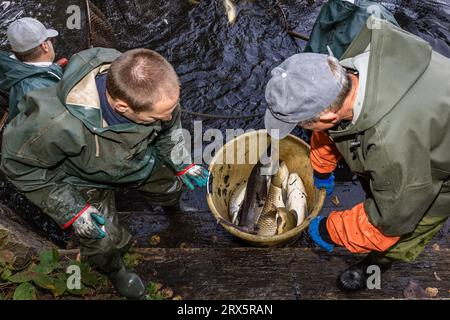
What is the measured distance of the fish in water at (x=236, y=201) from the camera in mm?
3889

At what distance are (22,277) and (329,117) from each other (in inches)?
105

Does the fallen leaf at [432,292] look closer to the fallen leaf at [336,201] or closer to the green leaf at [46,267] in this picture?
the fallen leaf at [336,201]

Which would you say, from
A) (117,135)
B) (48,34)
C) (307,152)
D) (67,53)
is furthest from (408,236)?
(67,53)

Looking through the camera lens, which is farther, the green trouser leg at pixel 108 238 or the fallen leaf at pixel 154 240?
the fallen leaf at pixel 154 240

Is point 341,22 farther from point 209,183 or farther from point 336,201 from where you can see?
point 209,183

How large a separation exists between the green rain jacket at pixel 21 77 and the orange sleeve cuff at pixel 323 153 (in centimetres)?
241

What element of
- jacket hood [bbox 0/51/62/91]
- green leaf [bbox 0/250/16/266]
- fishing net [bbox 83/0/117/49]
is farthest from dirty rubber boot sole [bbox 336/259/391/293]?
fishing net [bbox 83/0/117/49]

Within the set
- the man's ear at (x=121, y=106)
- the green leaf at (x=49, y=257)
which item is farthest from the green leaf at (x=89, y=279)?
the man's ear at (x=121, y=106)

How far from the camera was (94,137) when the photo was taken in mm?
2572

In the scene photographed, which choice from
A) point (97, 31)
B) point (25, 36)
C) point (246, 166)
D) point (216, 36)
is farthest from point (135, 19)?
point (246, 166)

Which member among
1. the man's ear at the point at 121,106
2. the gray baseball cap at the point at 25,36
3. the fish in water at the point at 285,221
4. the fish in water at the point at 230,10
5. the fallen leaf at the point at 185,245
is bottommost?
the fallen leaf at the point at 185,245

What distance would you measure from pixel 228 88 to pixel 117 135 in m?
3.21

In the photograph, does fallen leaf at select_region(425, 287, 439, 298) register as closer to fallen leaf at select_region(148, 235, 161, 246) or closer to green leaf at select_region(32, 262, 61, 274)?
fallen leaf at select_region(148, 235, 161, 246)

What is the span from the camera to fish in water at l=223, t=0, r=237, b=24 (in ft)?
20.2
